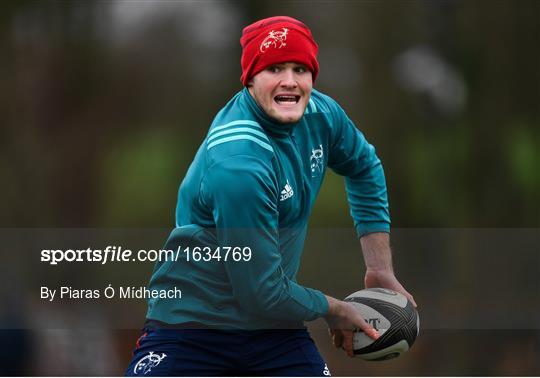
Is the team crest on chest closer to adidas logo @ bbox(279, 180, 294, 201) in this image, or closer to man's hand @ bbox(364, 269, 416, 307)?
adidas logo @ bbox(279, 180, 294, 201)

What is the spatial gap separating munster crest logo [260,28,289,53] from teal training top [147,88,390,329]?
201 mm

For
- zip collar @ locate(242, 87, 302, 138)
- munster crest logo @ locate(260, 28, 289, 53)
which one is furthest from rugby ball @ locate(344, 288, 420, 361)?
munster crest logo @ locate(260, 28, 289, 53)

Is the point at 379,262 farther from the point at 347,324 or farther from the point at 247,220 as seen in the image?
the point at 247,220

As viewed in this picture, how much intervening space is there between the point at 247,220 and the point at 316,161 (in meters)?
0.50

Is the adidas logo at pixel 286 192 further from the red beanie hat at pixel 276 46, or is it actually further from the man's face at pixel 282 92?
the red beanie hat at pixel 276 46

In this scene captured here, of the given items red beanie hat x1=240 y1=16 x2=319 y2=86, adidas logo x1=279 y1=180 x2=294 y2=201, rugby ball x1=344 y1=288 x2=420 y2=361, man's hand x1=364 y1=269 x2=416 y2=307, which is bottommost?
rugby ball x1=344 y1=288 x2=420 y2=361

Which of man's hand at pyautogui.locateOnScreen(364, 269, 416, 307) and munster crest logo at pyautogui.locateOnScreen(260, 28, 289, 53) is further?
man's hand at pyautogui.locateOnScreen(364, 269, 416, 307)

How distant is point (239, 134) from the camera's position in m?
3.30

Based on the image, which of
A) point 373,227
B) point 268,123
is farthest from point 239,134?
point 373,227

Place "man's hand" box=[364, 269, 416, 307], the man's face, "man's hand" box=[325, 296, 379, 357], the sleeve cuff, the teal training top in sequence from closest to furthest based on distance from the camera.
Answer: the teal training top
the man's face
"man's hand" box=[325, 296, 379, 357]
"man's hand" box=[364, 269, 416, 307]
the sleeve cuff

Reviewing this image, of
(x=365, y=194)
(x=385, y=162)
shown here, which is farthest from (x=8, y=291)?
(x=365, y=194)

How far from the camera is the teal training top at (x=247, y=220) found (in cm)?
323

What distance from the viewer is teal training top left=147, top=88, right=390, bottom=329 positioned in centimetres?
323

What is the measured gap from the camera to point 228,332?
342 cm
